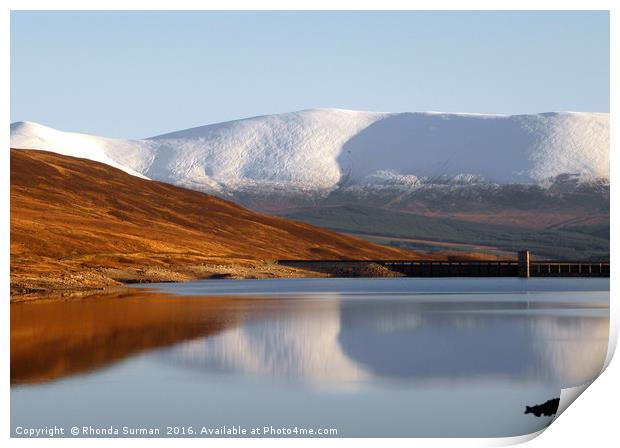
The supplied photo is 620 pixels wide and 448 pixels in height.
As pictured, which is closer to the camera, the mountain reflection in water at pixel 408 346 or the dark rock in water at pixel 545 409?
the dark rock in water at pixel 545 409

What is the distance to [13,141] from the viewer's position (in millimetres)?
185750

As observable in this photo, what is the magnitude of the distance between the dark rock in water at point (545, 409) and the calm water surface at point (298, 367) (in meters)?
0.20

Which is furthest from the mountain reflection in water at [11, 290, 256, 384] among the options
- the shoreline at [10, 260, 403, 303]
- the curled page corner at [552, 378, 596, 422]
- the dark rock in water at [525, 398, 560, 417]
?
the curled page corner at [552, 378, 596, 422]

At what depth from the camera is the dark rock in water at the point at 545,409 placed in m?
19.0

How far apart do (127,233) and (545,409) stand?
310ft

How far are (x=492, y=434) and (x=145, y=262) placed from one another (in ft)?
256

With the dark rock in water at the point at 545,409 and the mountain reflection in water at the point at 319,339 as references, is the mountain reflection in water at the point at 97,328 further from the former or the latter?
the dark rock in water at the point at 545,409

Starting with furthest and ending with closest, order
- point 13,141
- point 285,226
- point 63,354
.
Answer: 1. point 13,141
2. point 285,226
3. point 63,354

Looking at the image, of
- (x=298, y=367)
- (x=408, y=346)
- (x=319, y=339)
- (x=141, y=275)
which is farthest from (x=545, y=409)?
(x=141, y=275)

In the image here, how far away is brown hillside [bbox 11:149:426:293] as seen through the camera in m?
84.9

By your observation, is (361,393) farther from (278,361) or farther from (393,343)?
(393,343)

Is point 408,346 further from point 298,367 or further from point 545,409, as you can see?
point 545,409

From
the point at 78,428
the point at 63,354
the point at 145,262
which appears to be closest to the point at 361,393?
the point at 78,428
